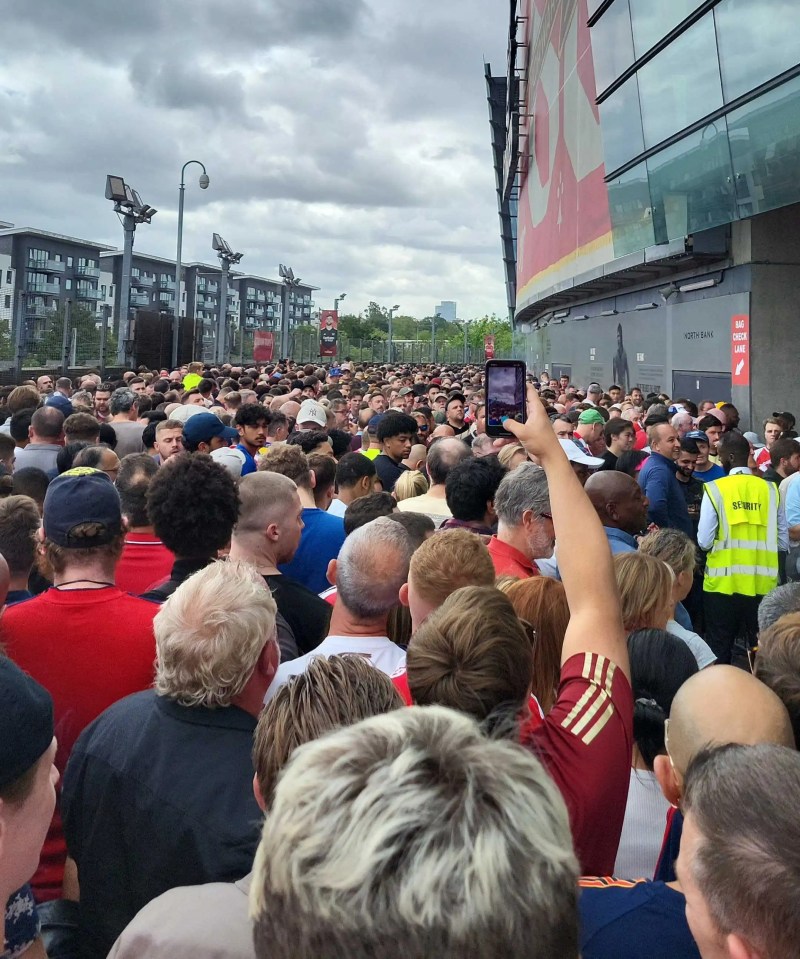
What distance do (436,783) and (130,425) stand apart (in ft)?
29.8

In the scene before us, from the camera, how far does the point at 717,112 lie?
54.0ft

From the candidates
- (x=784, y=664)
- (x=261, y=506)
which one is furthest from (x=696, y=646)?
(x=261, y=506)

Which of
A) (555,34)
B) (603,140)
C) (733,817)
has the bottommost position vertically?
(733,817)

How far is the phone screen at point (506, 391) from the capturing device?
11.0ft

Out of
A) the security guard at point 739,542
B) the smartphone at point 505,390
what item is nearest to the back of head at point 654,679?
the smartphone at point 505,390

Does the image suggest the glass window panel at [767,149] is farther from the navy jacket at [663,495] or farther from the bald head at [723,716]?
the bald head at [723,716]

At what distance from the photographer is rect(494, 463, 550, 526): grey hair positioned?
462cm

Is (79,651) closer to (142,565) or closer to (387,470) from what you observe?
(142,565)

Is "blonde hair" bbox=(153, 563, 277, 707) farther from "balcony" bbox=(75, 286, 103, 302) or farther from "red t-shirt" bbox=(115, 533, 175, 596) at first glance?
"balcony" bbox=(75, 286, 103, 302)

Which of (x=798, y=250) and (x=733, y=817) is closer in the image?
(x=733, y=817)

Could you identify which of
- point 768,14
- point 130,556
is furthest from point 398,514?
point 768,14

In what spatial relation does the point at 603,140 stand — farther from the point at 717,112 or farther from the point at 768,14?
the point at 768,14

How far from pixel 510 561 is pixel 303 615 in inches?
43.5

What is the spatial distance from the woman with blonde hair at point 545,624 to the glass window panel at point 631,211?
18.7 m
